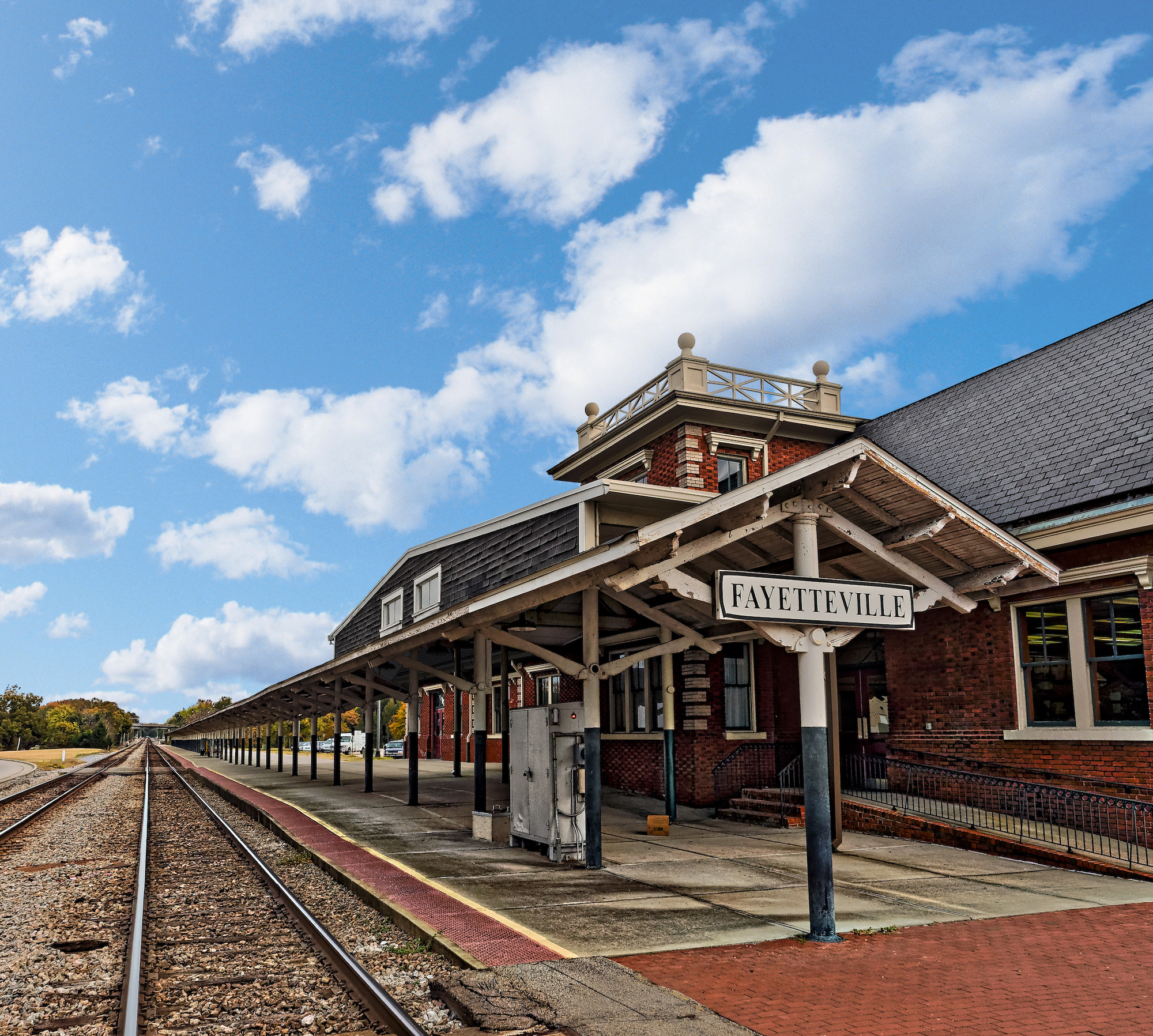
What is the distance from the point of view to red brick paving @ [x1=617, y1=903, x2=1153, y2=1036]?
19.1 feet

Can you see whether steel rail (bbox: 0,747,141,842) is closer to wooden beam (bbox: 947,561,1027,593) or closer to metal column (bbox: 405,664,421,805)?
metal column (bbox: 405,664,421,805)

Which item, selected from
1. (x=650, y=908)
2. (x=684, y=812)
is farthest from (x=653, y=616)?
(x=684, y=812)

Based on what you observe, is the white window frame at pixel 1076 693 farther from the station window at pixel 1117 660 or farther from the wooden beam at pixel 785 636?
the wooden beam at pixel 785 636

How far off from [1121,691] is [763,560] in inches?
222

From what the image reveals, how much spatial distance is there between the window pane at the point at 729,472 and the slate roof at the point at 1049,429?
3.31m

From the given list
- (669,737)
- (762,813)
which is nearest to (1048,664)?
(762,813)

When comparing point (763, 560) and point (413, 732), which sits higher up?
point (763, 560)

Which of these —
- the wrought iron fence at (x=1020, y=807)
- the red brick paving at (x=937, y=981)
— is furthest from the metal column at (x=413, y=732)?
the red brick paving at (x=937, y=981)

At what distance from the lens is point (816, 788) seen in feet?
27.2

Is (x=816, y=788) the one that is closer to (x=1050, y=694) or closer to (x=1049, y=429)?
(x=1050, y=694)

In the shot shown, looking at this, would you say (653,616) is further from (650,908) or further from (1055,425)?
(1055,425)

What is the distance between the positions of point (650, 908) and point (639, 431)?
13.2 m

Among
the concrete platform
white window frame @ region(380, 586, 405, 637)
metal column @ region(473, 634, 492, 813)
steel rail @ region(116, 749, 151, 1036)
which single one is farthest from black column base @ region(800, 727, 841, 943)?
white window frame @ region(380, 586, 405, 637)

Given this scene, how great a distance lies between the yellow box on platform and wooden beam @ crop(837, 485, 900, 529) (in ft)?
23.2
